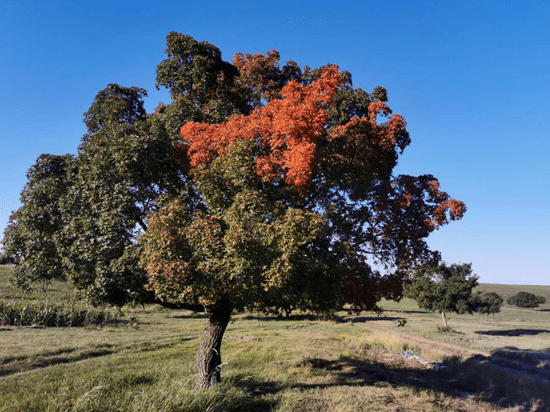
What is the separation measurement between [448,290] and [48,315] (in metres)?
43.0

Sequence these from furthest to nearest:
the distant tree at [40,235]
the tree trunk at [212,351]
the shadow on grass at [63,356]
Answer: the shadow on grass at [63,356] < the tree trunk at [212,351] < the distant tree at [40,235]

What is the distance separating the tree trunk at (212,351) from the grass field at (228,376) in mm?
492

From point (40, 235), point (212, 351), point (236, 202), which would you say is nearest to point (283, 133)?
point (236, 202)

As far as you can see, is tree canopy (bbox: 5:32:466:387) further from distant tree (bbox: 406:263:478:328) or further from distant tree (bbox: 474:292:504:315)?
distant tree (bbox: 474:292:504:315)

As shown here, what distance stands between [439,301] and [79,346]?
3975 cm

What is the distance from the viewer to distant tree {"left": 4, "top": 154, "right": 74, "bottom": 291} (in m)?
11.2

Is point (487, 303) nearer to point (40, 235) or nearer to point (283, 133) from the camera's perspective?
point (283, 133)

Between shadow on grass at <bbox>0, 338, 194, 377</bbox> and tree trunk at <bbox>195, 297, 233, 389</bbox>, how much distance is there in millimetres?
9249

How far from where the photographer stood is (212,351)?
12.1 metres

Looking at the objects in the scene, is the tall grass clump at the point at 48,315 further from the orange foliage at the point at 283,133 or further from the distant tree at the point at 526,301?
the distant tree at the point at 526,301

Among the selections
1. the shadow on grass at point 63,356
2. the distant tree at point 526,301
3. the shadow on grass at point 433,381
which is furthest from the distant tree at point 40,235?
the distant tree at point 526,301

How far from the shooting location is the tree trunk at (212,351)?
11.6 meters

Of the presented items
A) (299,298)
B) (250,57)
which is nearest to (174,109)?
(250,57)

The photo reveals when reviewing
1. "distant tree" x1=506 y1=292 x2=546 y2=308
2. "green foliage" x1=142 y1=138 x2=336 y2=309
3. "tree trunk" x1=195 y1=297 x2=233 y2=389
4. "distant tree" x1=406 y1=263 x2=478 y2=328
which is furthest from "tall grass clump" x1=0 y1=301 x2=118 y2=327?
"distant tree" x1=506 y1=292 x2=546 y2=308
